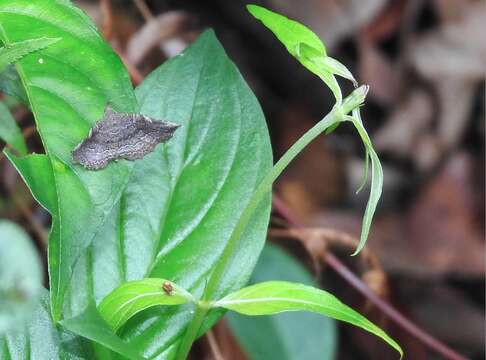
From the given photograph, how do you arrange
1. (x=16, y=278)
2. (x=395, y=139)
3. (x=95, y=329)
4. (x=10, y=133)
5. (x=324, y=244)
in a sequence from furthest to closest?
(x=395, y=139) → (x=324, y=244) → (x=10, y=133) → (x=95, y=329) → (x=16, y=278)

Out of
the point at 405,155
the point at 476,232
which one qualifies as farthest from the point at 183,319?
the point at 405,155

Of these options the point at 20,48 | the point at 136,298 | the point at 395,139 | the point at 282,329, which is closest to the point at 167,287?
the point at 136,298

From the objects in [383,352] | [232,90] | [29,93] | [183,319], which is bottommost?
[383,352]

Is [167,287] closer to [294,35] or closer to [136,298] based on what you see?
[136,298]

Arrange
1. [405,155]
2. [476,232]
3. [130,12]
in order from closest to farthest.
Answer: [130,12] → [476,232] → [405,155]

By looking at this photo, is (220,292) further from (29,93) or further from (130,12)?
(130,12)

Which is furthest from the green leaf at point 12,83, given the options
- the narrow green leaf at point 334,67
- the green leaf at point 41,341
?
the narrow green leaf at point 334,67

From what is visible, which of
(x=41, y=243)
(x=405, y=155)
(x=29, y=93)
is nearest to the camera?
(x=29, y=93)

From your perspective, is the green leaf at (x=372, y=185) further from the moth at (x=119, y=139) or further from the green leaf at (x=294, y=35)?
the moth at (x=119, y=139)
